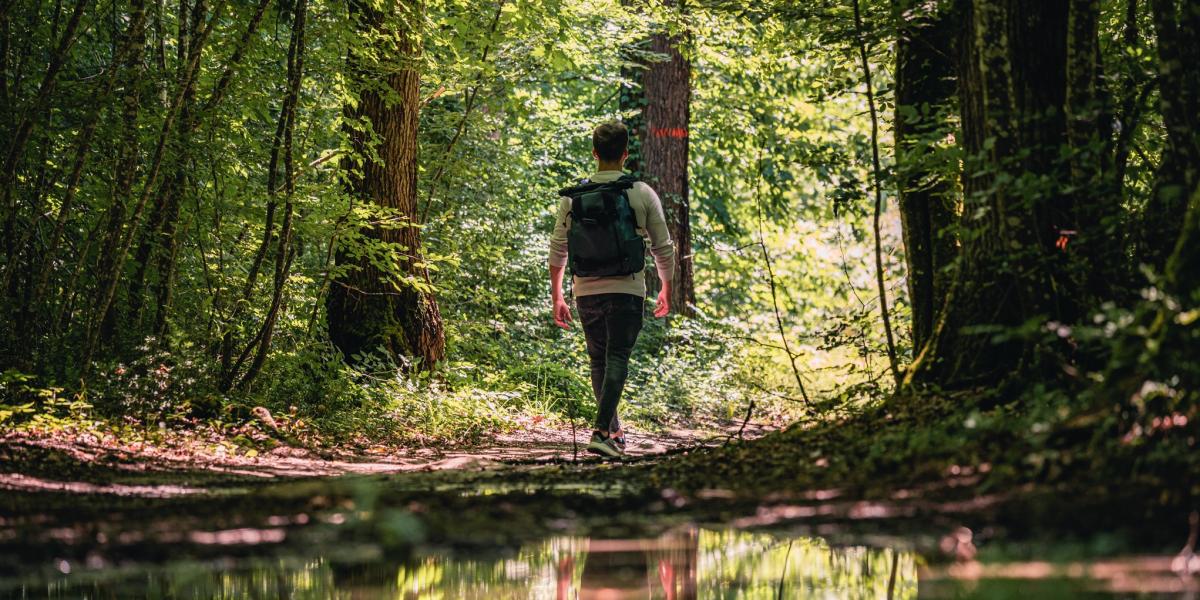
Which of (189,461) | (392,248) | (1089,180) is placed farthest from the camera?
(392,248)

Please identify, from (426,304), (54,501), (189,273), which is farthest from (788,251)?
(54,501)

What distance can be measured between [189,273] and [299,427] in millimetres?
2368

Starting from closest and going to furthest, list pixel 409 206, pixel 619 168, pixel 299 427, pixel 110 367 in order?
pixel 619 168, pixel 110 367, pixel 299 427, pixel 409 206

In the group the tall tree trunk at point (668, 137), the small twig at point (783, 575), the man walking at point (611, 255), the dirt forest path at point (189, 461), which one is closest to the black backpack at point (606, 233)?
the man walking at point (611, 255)

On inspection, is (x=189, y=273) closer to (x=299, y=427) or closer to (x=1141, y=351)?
(x=299, y=427)

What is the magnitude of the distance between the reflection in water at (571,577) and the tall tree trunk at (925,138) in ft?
12.7

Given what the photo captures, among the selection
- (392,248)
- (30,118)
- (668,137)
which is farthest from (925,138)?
(668,137)

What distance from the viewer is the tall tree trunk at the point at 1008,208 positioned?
6125 millimetres

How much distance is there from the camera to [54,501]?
18.4 feet

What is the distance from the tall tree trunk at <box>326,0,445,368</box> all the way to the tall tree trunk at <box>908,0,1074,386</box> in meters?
6.94

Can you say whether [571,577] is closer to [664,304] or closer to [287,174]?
[664,304]

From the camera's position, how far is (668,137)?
1925 cm

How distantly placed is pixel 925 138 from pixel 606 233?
2.28 m

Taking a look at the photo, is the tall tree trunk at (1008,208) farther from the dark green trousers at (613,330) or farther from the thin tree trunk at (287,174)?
the thin tree trunk at (287,174)
